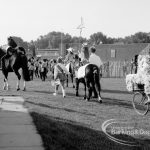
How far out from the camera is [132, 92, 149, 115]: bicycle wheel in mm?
9887

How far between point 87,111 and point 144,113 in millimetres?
1716

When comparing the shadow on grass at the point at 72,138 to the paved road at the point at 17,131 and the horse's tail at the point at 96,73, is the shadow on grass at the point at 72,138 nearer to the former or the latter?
the paved road at the point at 17,131

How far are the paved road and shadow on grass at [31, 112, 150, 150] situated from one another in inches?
6.5

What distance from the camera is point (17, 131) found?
6.87 meters

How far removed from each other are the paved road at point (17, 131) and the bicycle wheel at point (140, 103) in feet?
10.5

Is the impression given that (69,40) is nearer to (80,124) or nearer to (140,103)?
(140,103)

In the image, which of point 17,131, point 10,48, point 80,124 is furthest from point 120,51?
point 17,131

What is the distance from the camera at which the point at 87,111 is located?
1018 centimetres

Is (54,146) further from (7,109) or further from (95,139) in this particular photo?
(7,109)

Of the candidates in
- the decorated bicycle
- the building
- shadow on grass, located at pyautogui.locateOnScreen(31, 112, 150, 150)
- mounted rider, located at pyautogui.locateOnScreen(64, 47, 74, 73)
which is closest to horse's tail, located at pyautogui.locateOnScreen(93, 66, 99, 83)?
the decorated bicycle

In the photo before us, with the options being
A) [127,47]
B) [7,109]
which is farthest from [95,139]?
[127,47]

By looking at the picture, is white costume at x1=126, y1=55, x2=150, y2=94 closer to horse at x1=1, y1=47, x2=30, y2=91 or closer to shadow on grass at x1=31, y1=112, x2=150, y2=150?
shadow on grass at x1=31, y1=112, x2=150, y2=150

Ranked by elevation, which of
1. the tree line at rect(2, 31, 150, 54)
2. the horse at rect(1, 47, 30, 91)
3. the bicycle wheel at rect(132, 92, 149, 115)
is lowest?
the bicycle wheel at rect(132, 92, 149, 115)

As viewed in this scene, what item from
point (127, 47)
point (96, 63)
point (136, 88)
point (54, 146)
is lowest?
point (54, 146)
